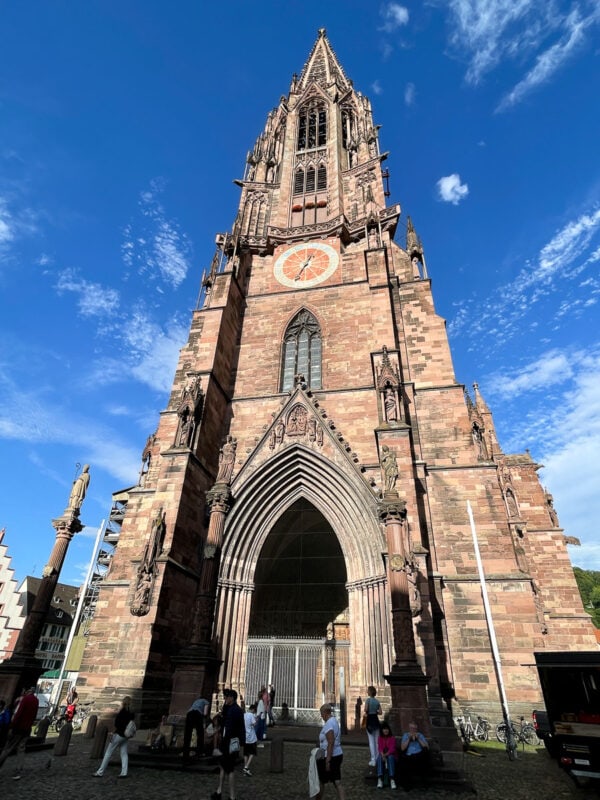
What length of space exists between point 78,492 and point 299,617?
30.0ft

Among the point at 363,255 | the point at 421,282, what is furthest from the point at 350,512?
the point at 363,255

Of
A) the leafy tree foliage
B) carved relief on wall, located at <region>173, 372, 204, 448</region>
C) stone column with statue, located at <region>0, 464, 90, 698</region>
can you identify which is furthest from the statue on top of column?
the leafy tree foliage

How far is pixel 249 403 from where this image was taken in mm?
16969

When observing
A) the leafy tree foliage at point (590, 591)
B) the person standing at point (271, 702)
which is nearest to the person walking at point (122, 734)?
the person standing at point (271, 702)

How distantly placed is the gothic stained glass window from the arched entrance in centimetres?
494

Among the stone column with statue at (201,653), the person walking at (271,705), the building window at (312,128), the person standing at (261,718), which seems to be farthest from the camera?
the building window at (312,128)

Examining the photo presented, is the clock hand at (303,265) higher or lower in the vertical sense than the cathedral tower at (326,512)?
higher

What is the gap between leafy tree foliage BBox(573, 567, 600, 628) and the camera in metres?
45.9

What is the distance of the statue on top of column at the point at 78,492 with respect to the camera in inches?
457

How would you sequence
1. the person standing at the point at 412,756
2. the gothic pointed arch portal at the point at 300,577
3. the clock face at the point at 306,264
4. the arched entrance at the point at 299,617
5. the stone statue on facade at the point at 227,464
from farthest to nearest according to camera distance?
1. the clock face at the point at 306,264
2. the arched entrance at the point at 299,617
3. the stone statue on facade at the point at 227,464
4. the gothic pointed arch portal at the point at 300,577
5. the person standing at the point at 412,756

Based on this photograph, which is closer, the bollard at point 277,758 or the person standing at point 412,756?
the person standing at point 412,756

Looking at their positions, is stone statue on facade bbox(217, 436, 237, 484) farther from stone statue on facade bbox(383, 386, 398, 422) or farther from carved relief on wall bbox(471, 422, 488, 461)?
carved relief on wall bbox(471, 422, 488, 461)

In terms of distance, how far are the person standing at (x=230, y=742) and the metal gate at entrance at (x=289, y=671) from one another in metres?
7.77

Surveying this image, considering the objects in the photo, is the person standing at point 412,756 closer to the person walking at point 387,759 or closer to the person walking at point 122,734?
the person walking at point 387,759
